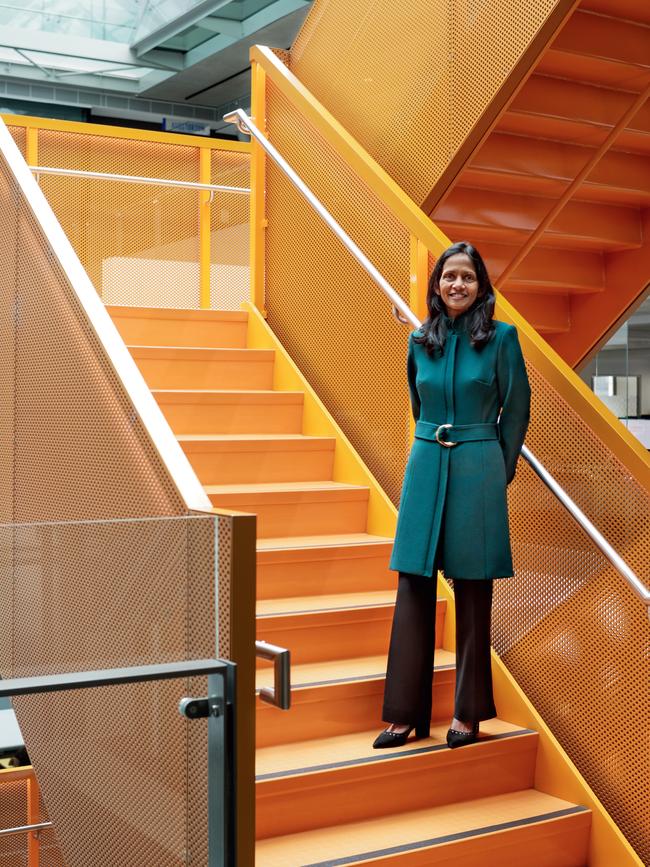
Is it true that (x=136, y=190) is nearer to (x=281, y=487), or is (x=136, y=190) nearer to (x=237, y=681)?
(x=281, y=487)

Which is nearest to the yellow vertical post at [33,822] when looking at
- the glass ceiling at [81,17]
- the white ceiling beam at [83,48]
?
the white ceiling beam at [83,48]

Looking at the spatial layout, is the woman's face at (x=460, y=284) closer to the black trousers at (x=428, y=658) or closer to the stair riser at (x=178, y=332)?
the black trousers at (x=428, y=658)

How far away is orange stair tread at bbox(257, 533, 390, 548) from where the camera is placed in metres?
4.09

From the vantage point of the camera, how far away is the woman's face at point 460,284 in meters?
3.54

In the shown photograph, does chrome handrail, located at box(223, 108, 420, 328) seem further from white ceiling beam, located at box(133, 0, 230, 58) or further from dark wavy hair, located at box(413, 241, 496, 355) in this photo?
white ceiling beam, located at box(133, 0, 230, 58)

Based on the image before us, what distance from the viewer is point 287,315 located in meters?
5.41

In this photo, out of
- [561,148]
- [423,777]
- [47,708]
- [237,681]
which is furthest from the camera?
[561,148]

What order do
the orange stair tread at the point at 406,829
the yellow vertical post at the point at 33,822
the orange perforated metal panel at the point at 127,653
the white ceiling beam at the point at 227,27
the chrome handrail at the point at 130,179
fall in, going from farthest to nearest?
the white ceiling beam at the point at 227,27 → the chrome handrail at the point at 130,179 → the orange stair tread at the point at 406,829 → the yellow vertical post at the point at 33,822 → the orange perforated metal panel at the point at 127,653

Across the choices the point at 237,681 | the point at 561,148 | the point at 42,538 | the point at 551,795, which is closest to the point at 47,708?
the point at 42,538

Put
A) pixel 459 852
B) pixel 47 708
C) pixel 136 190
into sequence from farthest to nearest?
1. pixel 136 190
2. pixel 459 852
3. pixel 47 708

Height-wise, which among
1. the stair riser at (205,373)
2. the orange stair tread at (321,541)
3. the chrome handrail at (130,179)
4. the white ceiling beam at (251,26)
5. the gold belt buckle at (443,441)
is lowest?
the orange stair tread at (321,541)

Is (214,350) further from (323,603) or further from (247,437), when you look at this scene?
(323,603)

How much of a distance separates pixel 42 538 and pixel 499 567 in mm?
1488

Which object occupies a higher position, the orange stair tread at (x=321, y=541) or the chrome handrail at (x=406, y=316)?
the chrome handrail at (x=406, y=316)
